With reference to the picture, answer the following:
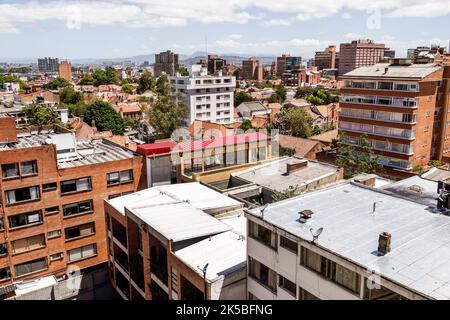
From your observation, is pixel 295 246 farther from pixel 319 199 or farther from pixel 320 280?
pixel 319 199

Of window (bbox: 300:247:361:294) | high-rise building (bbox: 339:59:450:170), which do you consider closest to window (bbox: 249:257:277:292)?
window (bbox: 300:247:361:294)

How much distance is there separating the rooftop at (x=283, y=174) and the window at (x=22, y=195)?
15.4 m

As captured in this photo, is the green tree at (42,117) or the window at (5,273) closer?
the window at (5,273)

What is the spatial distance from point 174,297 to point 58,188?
15.3 metres

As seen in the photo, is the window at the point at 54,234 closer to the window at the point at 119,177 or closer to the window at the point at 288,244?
the window at the point at 119,177

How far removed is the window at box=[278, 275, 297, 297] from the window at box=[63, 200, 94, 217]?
21018mm

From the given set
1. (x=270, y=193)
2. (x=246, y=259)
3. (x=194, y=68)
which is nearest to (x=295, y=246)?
(x=246, y=259)

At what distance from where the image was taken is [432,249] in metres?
12.7

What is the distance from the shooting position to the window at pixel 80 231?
31.3 meters

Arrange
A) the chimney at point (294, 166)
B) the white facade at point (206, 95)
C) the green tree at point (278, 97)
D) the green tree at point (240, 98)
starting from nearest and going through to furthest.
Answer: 1. the chimney at point (294, 166)
2. the white facade at point (206, 95)
3. the green tree at point (240, 98)
4. the green tree at point (278, 97)

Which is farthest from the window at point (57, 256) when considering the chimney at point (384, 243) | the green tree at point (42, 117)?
the green tree at point (42, 117)

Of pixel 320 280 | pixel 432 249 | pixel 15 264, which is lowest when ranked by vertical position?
pixel 15 264

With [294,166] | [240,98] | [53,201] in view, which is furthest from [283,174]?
[240,98]
